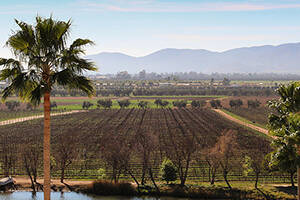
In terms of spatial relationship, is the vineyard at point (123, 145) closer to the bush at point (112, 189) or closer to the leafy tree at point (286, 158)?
the bush at point (112, 189)

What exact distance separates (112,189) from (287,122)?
24975 mm

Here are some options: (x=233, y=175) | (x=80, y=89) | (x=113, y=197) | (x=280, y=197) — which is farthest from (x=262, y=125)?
(x=80, y=89)

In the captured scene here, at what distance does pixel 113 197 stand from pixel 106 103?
88.1 m

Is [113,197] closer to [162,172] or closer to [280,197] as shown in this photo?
[162,172]

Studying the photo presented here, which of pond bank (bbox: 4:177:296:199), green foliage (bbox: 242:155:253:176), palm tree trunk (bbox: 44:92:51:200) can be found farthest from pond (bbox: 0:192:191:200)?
palm tree trunk (bbox: 44:92:51:200)

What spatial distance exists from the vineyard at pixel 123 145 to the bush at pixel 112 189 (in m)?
1.42

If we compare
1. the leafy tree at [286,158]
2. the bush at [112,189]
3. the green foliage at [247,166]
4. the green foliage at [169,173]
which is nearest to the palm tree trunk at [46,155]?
the leafy tree at [286,158]

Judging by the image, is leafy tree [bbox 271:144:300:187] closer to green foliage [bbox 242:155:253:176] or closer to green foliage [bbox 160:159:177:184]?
green foliage [bbox 160:159:177:184]

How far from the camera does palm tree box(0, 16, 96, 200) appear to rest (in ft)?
30.7

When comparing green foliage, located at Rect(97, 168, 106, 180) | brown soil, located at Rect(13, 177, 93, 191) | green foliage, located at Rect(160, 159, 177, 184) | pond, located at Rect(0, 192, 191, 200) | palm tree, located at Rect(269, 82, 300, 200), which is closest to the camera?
palm tree, located at Rect(269, 82, 300, 200)

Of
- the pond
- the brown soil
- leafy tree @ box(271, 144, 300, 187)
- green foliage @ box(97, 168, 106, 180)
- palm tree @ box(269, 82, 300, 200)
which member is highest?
palm tree @ box(269, 82, 300, 200)

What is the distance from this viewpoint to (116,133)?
66.8m

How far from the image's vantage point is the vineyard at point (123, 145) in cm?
3784

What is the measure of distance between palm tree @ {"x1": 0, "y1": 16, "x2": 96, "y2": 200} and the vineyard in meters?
25.9
